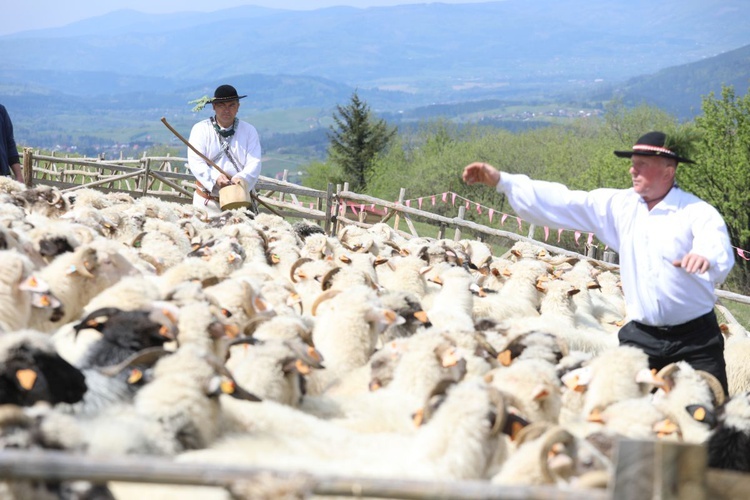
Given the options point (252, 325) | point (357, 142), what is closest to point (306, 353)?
point (252, 325)

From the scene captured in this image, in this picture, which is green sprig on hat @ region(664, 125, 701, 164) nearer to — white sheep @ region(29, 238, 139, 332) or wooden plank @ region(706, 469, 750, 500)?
wooden plank @ region(706, 469, 750, 500)

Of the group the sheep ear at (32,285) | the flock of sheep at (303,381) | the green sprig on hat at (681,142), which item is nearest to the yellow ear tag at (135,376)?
the flock of sheep at (303,381)

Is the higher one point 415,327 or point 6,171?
point 6,171

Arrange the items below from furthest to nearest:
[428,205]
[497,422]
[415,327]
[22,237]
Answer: [428,205] → [22,237] → [415,327] → [497,422]

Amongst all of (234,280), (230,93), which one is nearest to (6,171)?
(230,93)

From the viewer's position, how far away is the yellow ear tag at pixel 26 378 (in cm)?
308

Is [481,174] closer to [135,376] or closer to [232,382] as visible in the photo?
[232,382]

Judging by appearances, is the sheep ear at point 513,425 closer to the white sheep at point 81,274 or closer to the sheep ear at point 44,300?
the sheep ear at point 44,300

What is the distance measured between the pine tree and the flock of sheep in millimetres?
50047

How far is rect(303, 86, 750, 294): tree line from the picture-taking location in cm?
3241

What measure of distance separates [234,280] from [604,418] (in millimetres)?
2653

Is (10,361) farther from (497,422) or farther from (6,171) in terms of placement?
(6,171)

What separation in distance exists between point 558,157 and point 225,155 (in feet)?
161

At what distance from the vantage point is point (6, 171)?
9.38 m
